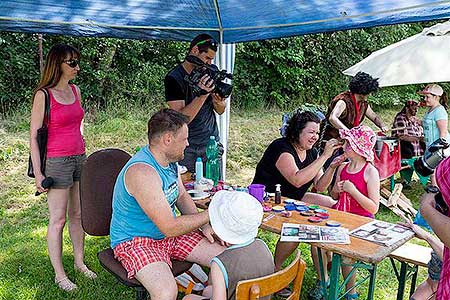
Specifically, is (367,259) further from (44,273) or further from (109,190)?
(44,273)

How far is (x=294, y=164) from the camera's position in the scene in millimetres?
2854

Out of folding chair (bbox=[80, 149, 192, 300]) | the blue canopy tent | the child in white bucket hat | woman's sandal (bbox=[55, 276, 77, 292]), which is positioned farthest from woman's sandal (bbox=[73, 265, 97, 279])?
the blue canopy tent

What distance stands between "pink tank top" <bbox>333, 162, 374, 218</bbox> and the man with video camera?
1111 millimetres

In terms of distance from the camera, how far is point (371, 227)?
91.0 inches

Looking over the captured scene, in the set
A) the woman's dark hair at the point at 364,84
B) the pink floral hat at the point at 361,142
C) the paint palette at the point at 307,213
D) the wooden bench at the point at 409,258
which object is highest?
the woman's dark hair at the point at 364,84

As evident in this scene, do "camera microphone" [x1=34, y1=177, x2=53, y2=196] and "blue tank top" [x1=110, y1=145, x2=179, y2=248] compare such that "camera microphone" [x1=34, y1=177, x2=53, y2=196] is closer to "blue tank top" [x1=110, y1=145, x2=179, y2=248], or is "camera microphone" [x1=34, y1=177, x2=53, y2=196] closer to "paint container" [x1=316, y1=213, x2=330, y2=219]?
"blue tank top" [x1=110, y1=145, x2=179, y2=248]

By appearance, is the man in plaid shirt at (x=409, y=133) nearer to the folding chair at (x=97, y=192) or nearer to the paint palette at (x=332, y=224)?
the paint palette at (x=332, y=224)

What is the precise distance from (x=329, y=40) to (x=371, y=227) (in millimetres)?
Answer: 9084

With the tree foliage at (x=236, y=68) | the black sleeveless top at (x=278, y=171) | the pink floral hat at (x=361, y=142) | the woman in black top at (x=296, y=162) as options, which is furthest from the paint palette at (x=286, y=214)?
the tree foliage at (x=236, y=68)

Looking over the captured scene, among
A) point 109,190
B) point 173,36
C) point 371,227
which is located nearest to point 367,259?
point 371,227

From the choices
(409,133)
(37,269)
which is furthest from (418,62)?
(37,269)

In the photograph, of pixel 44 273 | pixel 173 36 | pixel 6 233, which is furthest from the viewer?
pixel 173 36

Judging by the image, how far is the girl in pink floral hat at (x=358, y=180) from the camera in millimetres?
2621

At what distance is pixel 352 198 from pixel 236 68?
7320 mm
